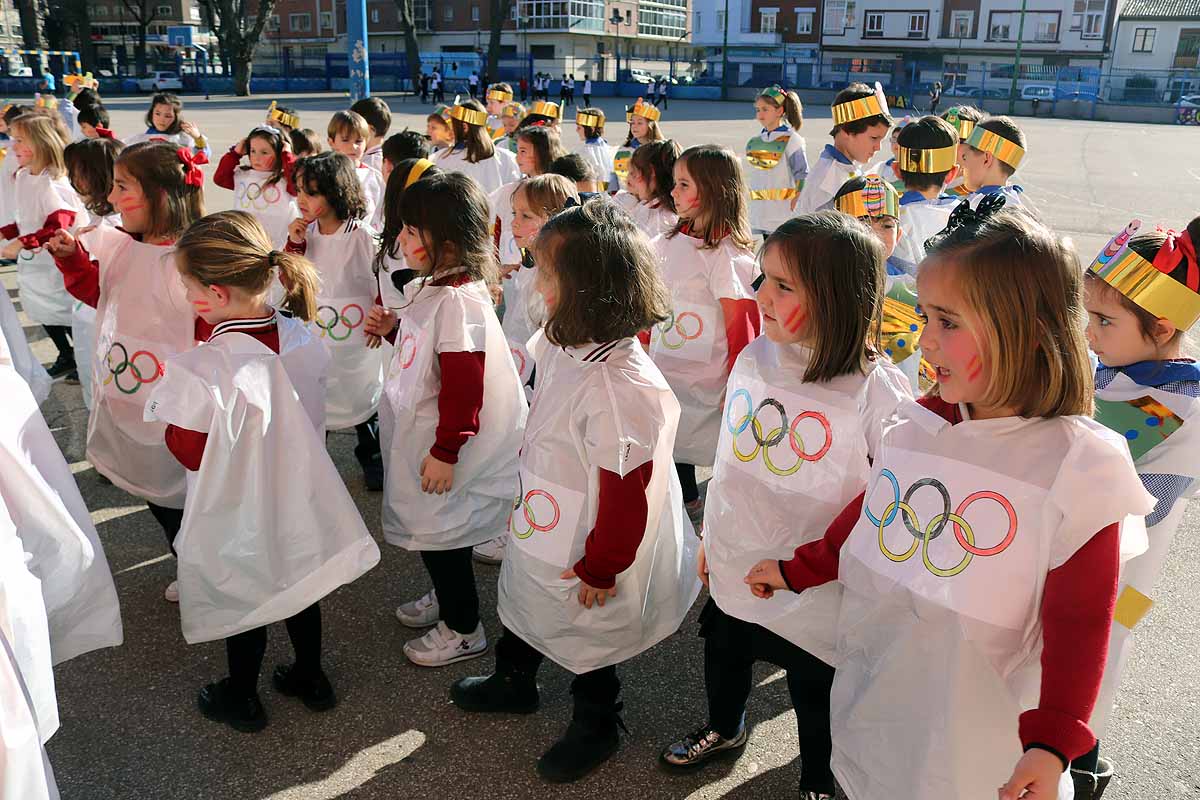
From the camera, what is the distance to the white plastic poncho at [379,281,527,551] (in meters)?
2.82

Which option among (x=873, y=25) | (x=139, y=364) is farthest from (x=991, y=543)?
(x=873, y=25)

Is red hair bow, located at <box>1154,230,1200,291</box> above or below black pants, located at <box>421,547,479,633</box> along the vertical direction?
above

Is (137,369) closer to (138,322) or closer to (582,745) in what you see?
(138,322)

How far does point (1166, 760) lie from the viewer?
2.65 metres

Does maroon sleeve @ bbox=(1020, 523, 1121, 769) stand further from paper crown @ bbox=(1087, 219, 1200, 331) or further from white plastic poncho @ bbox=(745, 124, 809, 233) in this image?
white plastic poncho @ bbox=(745, 124, 809, 233)

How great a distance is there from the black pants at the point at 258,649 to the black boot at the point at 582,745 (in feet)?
2.59

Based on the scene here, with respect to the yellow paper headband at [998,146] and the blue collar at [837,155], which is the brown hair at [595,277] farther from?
the blue collar at [837,155]

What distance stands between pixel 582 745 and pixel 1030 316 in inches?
66.8

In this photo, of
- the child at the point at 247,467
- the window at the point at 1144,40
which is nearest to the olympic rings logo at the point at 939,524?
the child at the point at 247,467

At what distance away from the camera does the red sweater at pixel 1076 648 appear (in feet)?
4.91

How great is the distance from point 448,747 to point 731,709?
83 cm

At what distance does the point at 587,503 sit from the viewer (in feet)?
7.75

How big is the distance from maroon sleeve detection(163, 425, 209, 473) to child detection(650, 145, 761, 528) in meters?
1.75

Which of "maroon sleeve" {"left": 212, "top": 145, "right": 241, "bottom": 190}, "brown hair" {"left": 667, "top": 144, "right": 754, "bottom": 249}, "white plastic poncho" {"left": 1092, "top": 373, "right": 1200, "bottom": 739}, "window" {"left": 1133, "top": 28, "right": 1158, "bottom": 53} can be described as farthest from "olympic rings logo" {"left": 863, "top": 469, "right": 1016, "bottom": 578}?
"window" {"left": 1133, "top": 28, "right": 1158, "bottom": 53}
